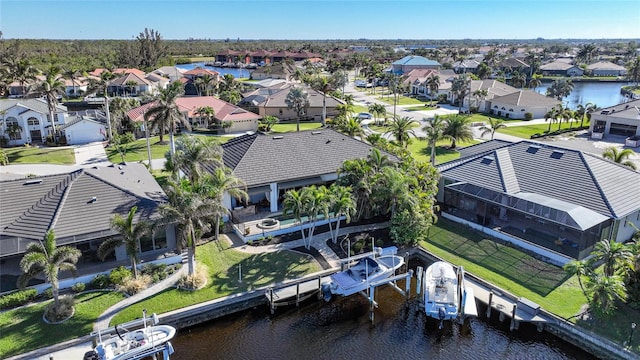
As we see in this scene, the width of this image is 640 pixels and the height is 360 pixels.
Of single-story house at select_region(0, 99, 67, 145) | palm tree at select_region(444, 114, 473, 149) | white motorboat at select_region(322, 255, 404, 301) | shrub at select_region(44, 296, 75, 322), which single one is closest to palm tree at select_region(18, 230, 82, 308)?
shrub at select_region(44, 296, 75, 322)

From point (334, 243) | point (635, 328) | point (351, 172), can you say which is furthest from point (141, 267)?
point (635, 328)

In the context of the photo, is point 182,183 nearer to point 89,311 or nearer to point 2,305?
point 89,311

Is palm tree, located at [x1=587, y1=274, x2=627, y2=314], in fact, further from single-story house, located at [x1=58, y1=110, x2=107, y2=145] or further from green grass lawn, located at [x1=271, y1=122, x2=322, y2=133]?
single-story house, located at [x1=58, y1=110, x2=107, y2=145]

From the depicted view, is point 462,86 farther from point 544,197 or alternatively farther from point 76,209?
point 76,209

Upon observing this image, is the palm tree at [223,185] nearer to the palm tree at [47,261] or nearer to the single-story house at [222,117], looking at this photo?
the palm tree at [47,261]

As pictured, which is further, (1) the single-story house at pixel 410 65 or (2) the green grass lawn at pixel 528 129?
(1) the single-story house at pixel 410 65

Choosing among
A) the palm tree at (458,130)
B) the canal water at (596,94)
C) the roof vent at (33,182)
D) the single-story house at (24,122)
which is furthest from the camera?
the canal water at (596,94)

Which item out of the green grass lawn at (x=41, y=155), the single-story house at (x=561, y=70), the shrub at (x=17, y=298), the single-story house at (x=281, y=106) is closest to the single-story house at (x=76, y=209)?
the shrub at (x=17, y=298)
